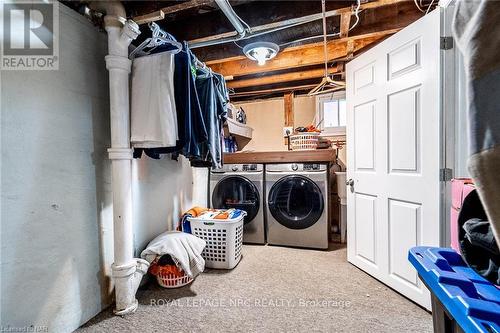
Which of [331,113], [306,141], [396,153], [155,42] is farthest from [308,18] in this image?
[331,113]

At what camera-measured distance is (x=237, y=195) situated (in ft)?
9.31

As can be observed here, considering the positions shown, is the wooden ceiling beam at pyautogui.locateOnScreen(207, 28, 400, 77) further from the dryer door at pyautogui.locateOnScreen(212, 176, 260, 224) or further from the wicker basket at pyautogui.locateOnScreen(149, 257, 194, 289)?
the wicker basket at pyautogui.locateOnScreen(149, 257, 194, 289)

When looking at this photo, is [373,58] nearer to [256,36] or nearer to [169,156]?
[256,36]

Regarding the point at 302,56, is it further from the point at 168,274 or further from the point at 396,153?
the point at 168,274

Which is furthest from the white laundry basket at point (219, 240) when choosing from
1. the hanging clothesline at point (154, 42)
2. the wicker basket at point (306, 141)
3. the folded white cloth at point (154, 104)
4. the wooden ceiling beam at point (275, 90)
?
the wooden ceiling beam at point (275, 90)

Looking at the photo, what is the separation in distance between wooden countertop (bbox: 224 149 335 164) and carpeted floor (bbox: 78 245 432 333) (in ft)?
3.47

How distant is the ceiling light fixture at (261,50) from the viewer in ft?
6.26

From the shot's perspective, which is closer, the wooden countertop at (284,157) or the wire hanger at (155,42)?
the wire hanger at (155,42)

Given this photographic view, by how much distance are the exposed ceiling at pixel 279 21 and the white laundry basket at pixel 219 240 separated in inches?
61.1

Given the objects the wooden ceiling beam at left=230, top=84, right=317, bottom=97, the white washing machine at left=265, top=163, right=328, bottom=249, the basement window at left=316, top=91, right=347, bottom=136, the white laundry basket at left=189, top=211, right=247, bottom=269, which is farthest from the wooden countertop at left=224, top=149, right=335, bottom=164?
the wooden ceiling beam at left=230, top=84, right=317, bottom=97

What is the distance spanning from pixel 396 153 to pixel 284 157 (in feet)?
3.74

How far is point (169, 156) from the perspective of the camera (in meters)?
2.25

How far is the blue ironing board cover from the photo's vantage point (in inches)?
18.2

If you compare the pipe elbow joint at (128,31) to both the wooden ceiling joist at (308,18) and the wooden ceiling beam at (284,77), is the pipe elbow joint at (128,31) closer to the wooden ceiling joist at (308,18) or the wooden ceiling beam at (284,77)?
the wooden ceiling joist at (308,18)
